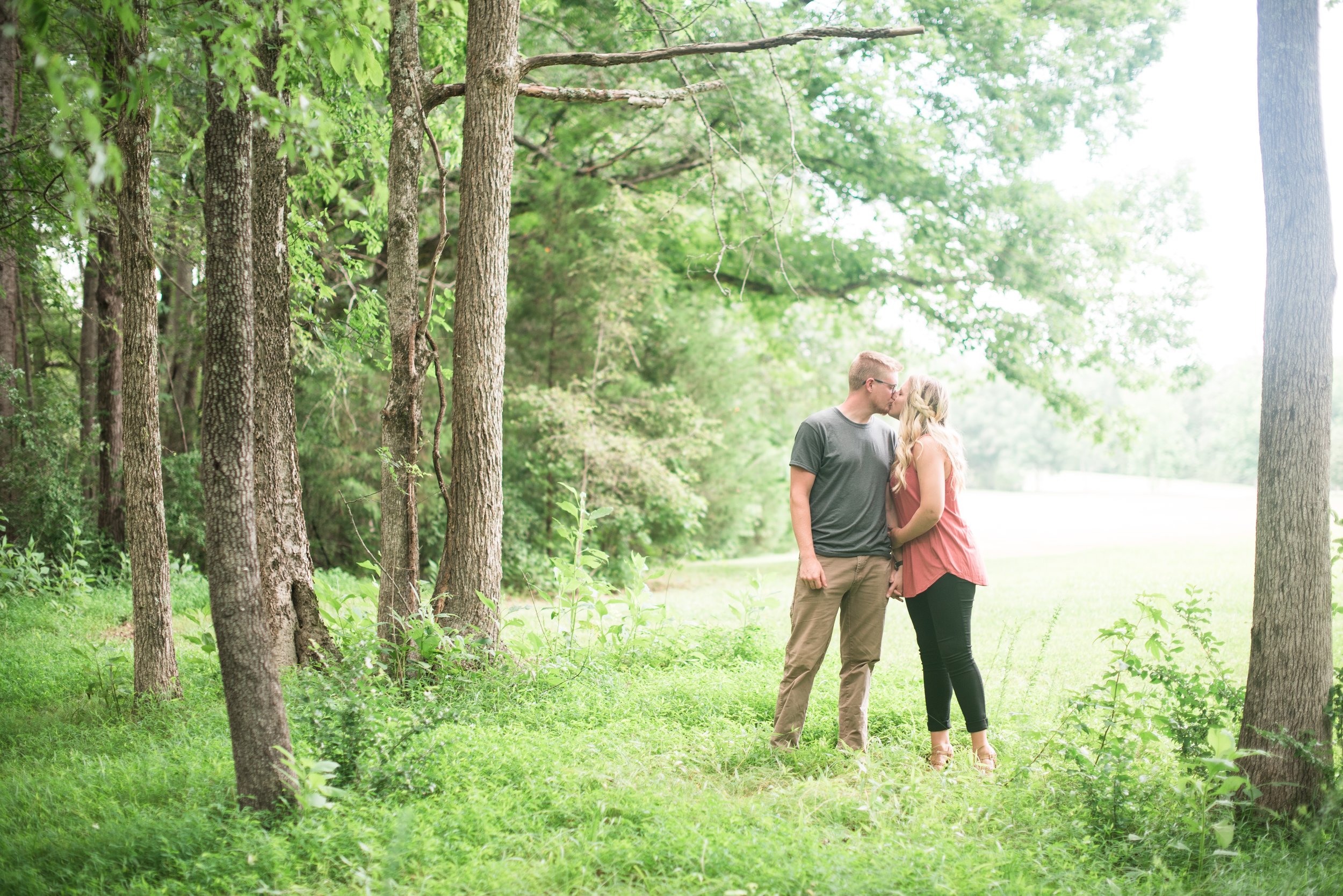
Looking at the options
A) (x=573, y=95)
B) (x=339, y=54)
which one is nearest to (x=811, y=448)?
(x=339, y=54)

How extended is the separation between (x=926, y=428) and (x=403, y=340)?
3320mm

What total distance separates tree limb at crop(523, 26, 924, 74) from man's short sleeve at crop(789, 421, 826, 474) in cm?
254

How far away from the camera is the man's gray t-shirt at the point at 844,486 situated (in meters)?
4.55

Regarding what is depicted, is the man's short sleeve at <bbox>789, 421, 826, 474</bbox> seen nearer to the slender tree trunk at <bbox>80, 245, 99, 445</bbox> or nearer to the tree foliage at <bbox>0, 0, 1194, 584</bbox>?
the tree foliage at <bbox>0, 0, 1194, 584</bbox>

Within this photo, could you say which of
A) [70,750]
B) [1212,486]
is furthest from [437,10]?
[1212,486]

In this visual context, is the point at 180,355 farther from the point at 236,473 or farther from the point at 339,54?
the point at 339,54

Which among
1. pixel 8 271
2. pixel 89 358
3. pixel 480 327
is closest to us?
pixel 480 327

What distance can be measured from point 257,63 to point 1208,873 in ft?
15.9

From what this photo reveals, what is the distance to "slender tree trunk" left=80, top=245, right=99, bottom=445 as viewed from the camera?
11.7 m

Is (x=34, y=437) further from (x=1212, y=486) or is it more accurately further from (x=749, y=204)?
(x=1212, y=486)

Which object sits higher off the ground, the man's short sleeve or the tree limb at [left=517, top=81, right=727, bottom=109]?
the tree limb at [left=517, top=81, right=727, bottom=109]

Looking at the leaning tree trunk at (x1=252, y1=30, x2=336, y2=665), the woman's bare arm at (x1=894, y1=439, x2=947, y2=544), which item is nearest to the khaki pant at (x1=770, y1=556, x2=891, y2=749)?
the woman's bare arm at (x1=894, y1=439, x2=947, y2=544)

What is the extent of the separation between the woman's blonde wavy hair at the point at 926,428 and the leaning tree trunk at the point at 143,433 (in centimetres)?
454

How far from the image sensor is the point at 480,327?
5676mm
